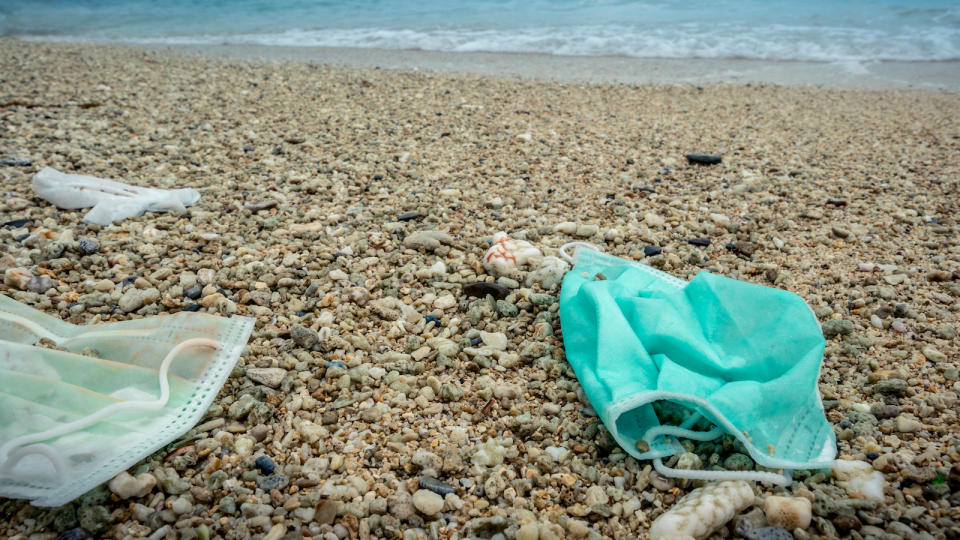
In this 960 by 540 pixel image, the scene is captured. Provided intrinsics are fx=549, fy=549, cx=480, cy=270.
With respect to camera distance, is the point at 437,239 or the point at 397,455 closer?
the point at 397,455

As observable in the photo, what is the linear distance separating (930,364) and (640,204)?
6.87 ft

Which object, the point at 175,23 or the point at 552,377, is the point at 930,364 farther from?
the point at 175,23

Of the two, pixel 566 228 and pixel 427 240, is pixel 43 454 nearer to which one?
pixel 427 240

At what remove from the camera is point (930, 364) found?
2.46 m

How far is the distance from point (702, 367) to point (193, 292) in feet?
8.56

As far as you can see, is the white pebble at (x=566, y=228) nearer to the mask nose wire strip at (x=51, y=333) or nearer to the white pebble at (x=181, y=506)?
the mask nose wire strip at (x=51, y=333)

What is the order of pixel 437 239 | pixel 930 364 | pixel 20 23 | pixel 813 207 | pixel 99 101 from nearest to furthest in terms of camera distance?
pixel 930 364
pixel 437 239
pixel 813 207
pixel 99 101
pixel 20 23

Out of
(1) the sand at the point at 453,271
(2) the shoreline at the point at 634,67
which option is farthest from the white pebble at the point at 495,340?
(2) the shoreline at the point at 634,67

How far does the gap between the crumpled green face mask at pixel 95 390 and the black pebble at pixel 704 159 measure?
4005 millimetres

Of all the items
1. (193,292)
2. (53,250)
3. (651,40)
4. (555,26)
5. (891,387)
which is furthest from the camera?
(555,26)

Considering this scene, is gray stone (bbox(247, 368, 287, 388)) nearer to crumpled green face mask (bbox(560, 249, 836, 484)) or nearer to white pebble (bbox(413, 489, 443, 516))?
white pebble (bbox(413, 489, 443, 516))

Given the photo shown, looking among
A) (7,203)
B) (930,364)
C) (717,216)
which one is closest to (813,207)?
(717,216)

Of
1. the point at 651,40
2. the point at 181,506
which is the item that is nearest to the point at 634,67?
the point at 651,40

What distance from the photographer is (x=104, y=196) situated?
150 inches
